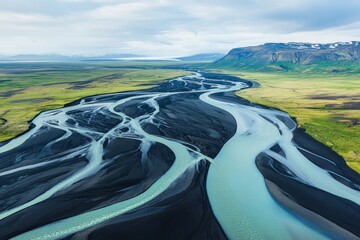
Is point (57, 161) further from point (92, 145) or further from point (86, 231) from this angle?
point (86, 231)

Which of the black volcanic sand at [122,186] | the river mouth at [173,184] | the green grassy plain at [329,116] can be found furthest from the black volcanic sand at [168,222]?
the green grassy plain at [329,116]

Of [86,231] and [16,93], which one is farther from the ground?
[86,231]

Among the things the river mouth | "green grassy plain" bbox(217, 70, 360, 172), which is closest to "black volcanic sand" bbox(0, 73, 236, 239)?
the river mouth

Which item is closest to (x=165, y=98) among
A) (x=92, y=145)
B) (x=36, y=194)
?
(x=92, y=145)

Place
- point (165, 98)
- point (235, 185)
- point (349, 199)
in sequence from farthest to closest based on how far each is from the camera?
1. point (165, 98)
2. point (235, 185)
3. point (349, 199)

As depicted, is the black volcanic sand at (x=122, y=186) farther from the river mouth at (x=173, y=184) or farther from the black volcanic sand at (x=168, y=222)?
the river mouth at (x=173, y=184)

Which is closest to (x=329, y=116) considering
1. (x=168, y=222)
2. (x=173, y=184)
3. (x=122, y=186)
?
(x=173, y=184)

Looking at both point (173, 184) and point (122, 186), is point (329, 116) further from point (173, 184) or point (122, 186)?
point (122, 186)

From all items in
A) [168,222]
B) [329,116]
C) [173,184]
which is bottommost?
[329,116]

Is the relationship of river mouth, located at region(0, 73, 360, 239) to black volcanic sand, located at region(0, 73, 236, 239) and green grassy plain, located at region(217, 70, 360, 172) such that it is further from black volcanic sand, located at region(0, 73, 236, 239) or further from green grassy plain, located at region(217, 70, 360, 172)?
green grassy plain, located at region(217, 70, 360, 172)
